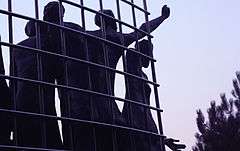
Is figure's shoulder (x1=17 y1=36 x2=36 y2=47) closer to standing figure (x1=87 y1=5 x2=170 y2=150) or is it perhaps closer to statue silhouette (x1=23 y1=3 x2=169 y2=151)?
statue silhouette (x1=23 y1=3 x2=169 y2=151)

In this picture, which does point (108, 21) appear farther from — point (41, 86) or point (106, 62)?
point (41, 86)

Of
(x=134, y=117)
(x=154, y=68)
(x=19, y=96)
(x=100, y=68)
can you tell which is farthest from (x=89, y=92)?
(x=154, y=68)

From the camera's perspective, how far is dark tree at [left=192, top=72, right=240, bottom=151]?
652 inches

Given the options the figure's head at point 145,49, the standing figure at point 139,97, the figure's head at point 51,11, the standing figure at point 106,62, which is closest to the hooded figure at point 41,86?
the figure's head at point 51,11

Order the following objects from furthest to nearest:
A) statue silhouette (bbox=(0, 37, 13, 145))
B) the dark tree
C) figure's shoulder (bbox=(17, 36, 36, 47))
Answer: the dark tree, figure's shoulder (bbox=(17, 36, 36, 47)), statue silhouette (bbox=(0, 37, 13, 145))

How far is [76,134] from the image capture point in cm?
309

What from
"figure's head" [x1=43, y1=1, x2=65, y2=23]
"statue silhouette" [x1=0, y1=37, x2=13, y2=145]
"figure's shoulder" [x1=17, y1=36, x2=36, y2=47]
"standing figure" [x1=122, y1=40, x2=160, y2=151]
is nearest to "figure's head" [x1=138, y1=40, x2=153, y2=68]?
"standing figure" [x1=122, y1=40, x2=160, y2=151]

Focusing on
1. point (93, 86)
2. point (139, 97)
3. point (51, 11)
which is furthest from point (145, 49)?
point (51, 11)

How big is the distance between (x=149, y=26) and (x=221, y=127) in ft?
46.0

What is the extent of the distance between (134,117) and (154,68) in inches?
16.0

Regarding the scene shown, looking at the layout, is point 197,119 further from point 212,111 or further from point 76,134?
point 76,134

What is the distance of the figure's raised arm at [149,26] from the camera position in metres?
3.72

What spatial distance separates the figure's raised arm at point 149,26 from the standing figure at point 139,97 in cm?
10

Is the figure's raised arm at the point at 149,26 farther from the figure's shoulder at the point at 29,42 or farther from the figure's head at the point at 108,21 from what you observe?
the figure's shoulder at the point at 29,42
